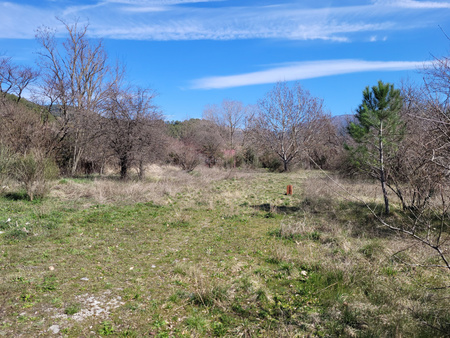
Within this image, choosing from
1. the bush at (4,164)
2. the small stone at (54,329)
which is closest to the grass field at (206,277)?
the small stone at (54,329)

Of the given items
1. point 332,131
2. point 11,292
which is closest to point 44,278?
point 11,292

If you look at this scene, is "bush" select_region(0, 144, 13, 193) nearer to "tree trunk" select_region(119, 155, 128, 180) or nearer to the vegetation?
the vegetation

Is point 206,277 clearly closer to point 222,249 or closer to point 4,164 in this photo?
point 222,249

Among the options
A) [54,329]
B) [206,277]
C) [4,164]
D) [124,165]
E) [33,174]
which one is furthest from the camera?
[124,165]

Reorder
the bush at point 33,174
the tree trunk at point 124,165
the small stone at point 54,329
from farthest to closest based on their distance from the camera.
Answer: the tree trunk at point 124,165 < the bush at point 33,174 < the small stone at point 54,329

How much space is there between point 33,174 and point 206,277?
799 centimetres

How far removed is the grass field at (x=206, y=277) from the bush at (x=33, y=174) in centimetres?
60

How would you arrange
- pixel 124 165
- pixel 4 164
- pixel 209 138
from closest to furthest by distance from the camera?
pixel 4 164 → pixel 124 165 → pixel 209 138

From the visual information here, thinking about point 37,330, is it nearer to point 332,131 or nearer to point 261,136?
point 261,136

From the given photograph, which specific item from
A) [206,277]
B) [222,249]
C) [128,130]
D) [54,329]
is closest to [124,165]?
[128,130]

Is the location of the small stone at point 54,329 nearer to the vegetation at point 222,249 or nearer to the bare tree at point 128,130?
the vegetation at point 222,249

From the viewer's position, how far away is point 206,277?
15.7 ft

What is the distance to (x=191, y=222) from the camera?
860 cm

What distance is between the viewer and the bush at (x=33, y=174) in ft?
31.4
